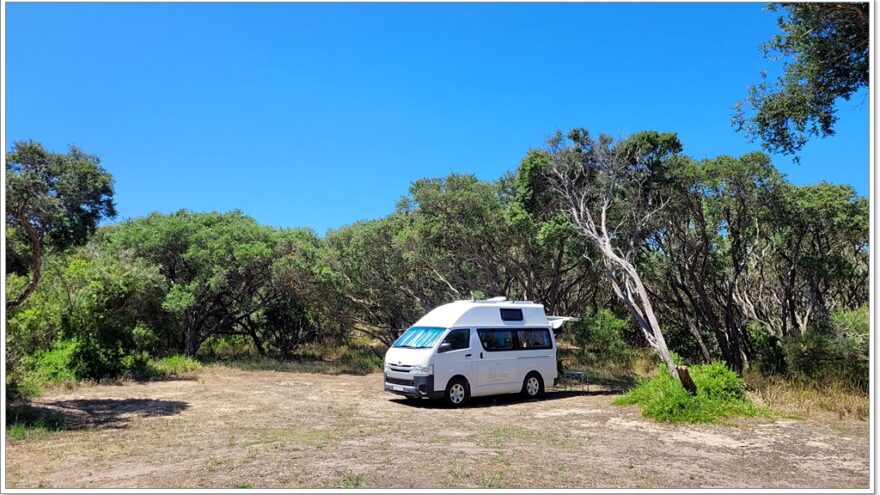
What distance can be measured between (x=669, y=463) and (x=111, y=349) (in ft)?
52.9

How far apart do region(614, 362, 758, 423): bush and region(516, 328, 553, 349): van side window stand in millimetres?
2667

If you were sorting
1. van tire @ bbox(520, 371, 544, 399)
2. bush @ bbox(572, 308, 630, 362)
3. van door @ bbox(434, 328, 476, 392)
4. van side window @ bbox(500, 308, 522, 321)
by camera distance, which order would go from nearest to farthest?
van door @ bbox(434, 328, 476, 392), van side window @ bbox(500, 308, 522, 321), van tire @ bbox(520, 371, 544, 399), bush @ bbox(572, 308, 630, 362)

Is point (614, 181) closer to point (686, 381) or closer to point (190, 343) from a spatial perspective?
point (686, 381)

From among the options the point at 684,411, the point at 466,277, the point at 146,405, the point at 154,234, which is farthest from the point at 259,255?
the point at 684,411

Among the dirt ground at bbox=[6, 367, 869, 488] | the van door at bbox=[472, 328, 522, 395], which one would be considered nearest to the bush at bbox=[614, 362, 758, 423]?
the dirt ground at bbox=[6, 367, 869, 488]

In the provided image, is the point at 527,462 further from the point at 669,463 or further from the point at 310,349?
the point at 310,349

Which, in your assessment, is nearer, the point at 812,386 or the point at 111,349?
the point at 812,386

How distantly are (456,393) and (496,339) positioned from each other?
169 cm

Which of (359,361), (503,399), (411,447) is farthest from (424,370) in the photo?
(359,361)

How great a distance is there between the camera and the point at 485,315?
546 inches

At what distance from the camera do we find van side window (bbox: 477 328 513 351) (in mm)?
13625

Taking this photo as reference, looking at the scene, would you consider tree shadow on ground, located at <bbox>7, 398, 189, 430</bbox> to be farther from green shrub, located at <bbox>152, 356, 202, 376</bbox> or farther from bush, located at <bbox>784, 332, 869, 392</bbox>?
bush, located at <bbox>784, 332, 869, 392</bbox>

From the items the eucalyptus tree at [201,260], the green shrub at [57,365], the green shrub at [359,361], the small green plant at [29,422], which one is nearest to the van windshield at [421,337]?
the small green plant at [29,422]

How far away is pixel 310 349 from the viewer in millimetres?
28906
